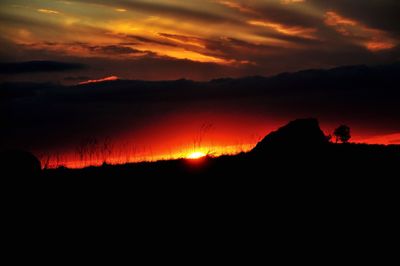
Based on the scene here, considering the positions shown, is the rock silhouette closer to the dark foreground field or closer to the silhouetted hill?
the dark foreground field

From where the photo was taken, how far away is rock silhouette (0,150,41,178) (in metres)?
15.2

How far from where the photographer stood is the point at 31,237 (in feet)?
33.6

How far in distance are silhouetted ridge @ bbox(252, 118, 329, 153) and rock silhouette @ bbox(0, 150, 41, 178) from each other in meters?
7.88

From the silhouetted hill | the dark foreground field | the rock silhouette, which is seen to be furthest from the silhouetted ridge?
the rock silhouette

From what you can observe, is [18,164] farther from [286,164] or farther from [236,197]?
[286,164]

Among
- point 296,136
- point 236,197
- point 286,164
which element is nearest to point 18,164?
point 236,197

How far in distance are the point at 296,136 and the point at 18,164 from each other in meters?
9.88

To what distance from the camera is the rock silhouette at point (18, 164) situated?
15.2 metres

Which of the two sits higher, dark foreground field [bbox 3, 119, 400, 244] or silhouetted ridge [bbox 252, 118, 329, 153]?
silhouetted ridge [bbox 252, 118, 329, 153]

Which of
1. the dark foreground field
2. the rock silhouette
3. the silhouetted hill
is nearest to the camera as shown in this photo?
the dark foreground field

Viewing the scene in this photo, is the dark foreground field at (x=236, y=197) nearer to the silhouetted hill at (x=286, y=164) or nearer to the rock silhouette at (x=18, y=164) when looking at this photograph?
the silhouetted hill at (x=286, y=164)

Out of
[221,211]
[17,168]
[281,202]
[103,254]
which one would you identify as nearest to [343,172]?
[281,202]

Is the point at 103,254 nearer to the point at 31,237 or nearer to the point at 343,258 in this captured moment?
the point at 31,237

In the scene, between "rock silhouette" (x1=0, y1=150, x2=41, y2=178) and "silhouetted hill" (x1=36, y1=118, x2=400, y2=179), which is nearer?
"silhouetted hill" (x1=36, y1=118, x2=400, y2=179)
